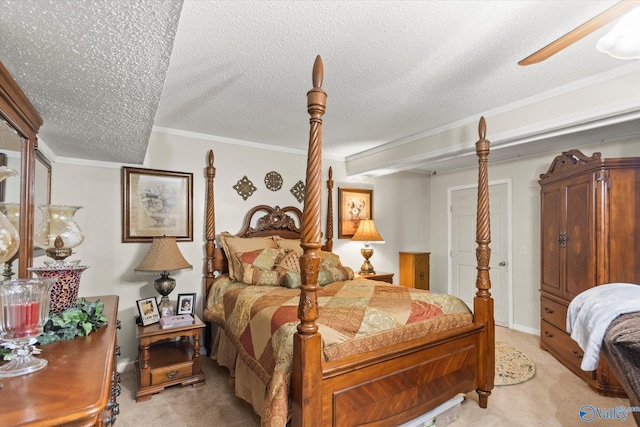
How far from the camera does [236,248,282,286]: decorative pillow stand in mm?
3014

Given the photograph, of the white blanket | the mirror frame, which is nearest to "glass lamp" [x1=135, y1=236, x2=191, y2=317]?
Result: the mirror frame

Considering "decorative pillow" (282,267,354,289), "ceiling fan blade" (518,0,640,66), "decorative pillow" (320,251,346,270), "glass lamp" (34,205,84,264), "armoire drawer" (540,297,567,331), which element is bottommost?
"armoire drawer" (540,297,567,331)

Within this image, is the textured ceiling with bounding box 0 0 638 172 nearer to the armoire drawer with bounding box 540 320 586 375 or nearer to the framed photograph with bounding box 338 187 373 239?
the framed photograph with bounding box 338 187 373 239

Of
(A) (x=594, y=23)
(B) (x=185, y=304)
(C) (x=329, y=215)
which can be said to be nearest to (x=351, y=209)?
(C) (x=329, y=215)

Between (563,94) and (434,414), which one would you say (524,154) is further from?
(434,414)

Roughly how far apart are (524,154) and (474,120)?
5.49ft

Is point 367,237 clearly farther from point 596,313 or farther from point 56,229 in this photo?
point 56,229

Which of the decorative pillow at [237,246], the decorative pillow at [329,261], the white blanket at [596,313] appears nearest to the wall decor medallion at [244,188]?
the decorative pillow at [237,246]

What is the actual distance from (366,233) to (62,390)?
12.5 ft

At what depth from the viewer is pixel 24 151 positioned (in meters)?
1.48

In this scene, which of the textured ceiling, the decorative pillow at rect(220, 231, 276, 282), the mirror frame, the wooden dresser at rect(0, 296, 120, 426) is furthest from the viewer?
the decorative pillow at rect(220, 231, 276, 282)

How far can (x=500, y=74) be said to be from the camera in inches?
86.0

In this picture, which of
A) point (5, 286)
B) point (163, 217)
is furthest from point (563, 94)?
point (163, 217)

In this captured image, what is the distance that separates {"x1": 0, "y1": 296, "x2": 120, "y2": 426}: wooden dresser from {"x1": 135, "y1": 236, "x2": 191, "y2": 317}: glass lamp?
1.71 meters
